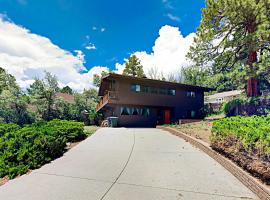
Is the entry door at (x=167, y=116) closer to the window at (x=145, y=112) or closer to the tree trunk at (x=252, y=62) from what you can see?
the window at (x=145, y=112)

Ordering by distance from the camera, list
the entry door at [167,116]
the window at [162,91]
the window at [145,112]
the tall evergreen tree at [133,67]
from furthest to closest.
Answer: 1. the tall evergreen tree at [133,67]
2. the entry door at [167,116]
3. the window at [162,91]
4. the window at [145,112]

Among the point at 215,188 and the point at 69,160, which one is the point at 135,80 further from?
the point at 215,188

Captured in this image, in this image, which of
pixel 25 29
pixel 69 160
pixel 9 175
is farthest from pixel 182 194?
pixel 25 29

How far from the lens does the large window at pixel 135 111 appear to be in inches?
851

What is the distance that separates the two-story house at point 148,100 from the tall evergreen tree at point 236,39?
621 cm

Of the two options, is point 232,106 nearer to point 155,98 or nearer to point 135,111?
point 155,98

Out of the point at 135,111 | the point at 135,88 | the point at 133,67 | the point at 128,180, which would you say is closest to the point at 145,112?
the point at 135,111

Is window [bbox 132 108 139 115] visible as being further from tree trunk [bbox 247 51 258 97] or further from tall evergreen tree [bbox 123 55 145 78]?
tall evergreen tree [bbox 123 55 145 78]

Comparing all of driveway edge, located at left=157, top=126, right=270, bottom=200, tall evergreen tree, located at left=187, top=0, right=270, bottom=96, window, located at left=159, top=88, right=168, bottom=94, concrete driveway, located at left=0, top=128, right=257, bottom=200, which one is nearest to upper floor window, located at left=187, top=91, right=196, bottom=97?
window, located at left=159, top=88, right=168, bottom=94

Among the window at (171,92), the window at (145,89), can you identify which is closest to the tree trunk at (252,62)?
the window at (171,92)

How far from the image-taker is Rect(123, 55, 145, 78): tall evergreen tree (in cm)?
4712

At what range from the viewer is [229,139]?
5801 millimetres

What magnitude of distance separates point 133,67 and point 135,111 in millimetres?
27052

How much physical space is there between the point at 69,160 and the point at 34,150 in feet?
4.44
